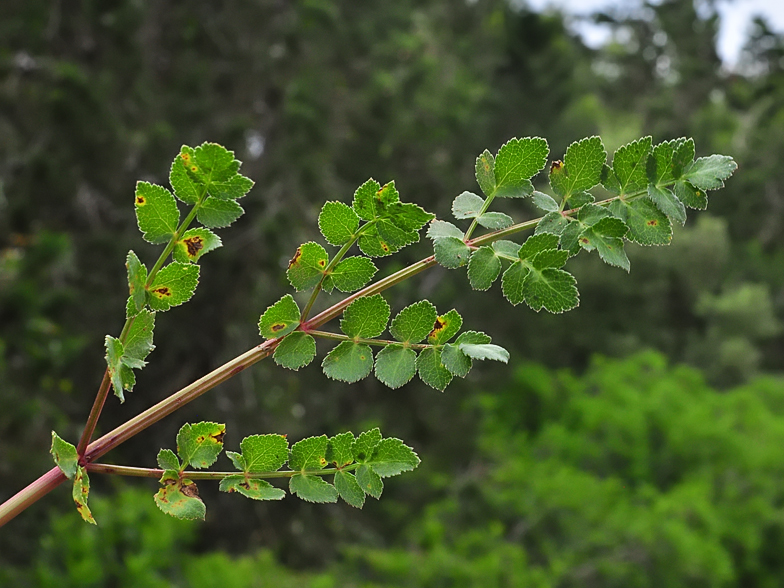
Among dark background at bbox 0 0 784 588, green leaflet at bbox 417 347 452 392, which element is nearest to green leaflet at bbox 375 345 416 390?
green leaflet at bbox 417 347 452 392

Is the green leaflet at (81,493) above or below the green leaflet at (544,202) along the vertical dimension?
below

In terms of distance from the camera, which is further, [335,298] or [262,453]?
[335,298]

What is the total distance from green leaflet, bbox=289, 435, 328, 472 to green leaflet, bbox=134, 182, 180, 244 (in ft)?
0.43

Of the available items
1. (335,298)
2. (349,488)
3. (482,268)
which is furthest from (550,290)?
(335,298)

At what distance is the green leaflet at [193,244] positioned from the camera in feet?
1.37

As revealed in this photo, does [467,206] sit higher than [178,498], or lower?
higher

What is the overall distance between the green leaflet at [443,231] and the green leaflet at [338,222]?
0.04 m

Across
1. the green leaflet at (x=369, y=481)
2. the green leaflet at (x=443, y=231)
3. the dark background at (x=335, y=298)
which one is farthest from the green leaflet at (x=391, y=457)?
the dark background at (x=335, y=298)

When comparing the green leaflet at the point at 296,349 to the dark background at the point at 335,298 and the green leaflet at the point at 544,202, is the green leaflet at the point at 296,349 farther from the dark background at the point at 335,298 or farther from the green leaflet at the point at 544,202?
the dark background at the point at 335,298

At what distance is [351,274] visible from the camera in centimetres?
43

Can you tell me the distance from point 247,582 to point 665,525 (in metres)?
4.30

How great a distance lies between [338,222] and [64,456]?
17 cm

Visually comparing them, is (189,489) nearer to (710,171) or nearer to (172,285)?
(172,285)

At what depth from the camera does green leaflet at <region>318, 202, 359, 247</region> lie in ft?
1.32
